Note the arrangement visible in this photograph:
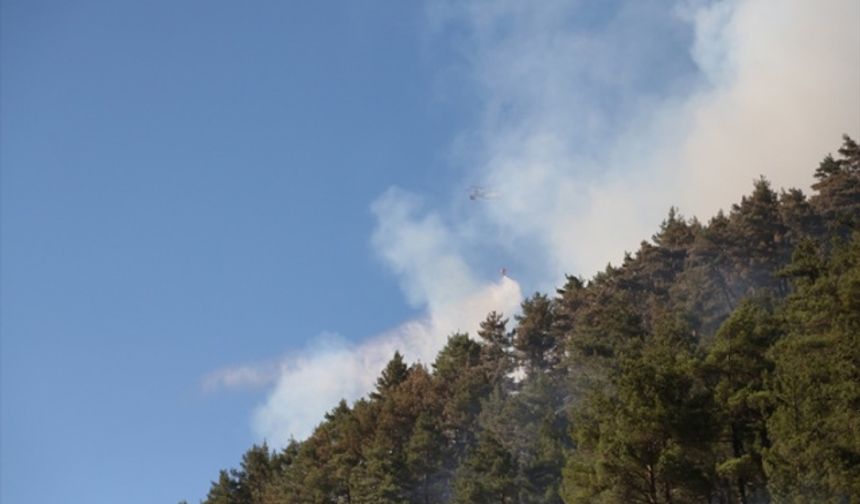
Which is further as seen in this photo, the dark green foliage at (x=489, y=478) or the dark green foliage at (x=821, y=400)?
the dark green foliage at (x=489, y=478)

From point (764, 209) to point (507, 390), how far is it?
24.0m

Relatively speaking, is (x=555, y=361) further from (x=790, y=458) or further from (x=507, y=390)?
(x=790, y=458)

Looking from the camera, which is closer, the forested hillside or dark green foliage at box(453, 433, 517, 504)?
the forested hillside

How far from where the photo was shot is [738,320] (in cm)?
3922

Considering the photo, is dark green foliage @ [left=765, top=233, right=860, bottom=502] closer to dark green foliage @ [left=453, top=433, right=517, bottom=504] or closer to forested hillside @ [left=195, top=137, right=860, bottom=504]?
forested hillside @ [left=195, top=137, right=860, bottom=504]

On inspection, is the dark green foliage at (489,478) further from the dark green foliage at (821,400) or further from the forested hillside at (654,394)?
the dark green foliage at (821,400)

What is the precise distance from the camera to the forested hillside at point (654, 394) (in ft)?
116

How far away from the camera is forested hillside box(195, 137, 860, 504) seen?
35.2m

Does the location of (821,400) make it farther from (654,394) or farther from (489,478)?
(489,478)

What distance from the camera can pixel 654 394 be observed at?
37.4m

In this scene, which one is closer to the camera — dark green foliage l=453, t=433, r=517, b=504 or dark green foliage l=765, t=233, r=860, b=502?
dark green foliage l=765, t=233, r=860, b=502

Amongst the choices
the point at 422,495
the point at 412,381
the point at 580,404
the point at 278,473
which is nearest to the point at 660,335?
the point at 580,404

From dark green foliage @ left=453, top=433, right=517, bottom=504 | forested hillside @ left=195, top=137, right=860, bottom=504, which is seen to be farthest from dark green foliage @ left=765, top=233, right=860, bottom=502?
dark green foliage @ left=453, top=433, right=517, bottom=504

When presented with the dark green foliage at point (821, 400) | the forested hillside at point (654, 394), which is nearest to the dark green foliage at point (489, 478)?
the forested hillside at point (654, 394)
